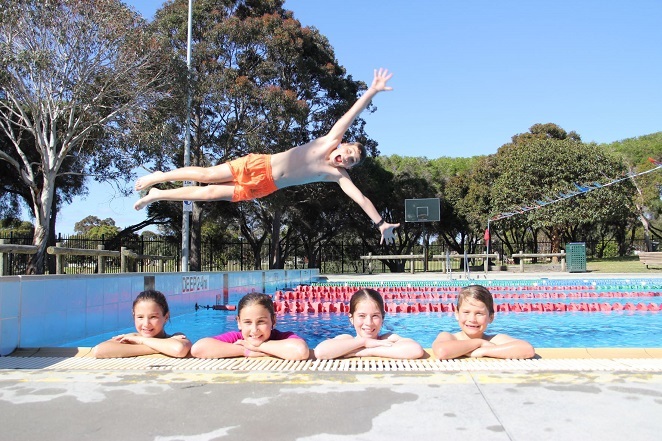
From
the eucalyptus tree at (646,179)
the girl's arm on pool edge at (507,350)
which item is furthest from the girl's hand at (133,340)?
the eucalyptus tree at (646,179)

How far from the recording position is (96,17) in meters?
16.2

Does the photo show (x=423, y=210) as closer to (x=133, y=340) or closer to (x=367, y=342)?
(x=367, y=342)

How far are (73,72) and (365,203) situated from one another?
13.6 metres

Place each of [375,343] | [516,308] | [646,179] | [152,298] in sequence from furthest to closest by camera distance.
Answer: [646,179] → [516,308] → [152,298] → [375,343]

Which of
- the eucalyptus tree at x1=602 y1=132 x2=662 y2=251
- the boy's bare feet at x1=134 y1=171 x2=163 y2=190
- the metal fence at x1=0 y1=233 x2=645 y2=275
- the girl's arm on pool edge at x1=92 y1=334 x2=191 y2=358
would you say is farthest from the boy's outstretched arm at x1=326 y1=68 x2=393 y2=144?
the eucalyptus tree at x1=602 y1=132 x2=662 y2=251

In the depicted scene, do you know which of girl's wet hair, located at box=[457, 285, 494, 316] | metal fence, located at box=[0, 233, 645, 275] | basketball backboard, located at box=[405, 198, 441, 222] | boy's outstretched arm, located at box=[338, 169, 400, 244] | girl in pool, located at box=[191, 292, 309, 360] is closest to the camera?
girl in pool, located at box=[191, 292, 309, 360]

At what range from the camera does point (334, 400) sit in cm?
260

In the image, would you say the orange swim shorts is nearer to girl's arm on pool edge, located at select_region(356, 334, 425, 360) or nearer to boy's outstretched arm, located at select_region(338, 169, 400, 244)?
boy's outstretched arm, located at select_region(338, 169, 400, 244)

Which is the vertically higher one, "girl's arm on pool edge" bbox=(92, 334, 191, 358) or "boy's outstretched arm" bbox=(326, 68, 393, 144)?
"boy's outstretched arm" bbox=(326, 68, 393, 144)

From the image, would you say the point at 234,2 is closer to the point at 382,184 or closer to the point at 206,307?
the point at 382,184

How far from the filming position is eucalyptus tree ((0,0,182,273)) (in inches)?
617

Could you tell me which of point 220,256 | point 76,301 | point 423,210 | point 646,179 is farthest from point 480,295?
point 646,179

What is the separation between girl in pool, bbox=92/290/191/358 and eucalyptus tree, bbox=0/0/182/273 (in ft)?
39.8

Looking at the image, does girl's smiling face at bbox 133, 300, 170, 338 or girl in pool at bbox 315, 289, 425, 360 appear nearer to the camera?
girl in pool at bbox 315, 289, 425, 360
